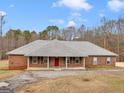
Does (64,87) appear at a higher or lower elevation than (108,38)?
lower

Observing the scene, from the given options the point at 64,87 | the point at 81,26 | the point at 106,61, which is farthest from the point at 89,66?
the point at 81,26

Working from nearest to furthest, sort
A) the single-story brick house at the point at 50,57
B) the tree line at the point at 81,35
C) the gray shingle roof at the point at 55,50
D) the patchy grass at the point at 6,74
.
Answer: the patchy grass at the point at 6,74 → the single-story brick house at the point at 50,57 → the gray shingle roof at the point at 55,50 → the tree line at the point at 81,35

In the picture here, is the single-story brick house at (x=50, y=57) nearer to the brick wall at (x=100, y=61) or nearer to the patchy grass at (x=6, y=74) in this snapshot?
the brick wall at (x=100, y=61)

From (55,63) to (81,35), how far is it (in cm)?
5310

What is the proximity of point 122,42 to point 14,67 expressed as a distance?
4336cm

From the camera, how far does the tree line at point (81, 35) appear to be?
254 feet

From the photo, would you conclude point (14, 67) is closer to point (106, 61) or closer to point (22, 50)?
point (22, 50)

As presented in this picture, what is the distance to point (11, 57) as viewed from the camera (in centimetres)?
4184

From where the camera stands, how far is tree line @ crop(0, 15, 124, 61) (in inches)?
3051

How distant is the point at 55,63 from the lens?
41719 mm

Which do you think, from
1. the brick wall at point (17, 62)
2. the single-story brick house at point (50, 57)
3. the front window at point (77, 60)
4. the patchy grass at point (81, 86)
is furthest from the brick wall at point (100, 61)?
the patchy grass at point (81, 86)

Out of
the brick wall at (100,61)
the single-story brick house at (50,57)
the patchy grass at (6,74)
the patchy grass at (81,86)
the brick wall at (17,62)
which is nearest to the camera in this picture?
the patchy grass at (81,86)

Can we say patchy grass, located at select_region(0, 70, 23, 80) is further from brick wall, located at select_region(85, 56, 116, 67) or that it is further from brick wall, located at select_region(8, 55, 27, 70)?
brick wall, located at select_region(85, 56, 116, 67)

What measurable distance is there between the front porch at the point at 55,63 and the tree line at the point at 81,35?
97.3 ft
